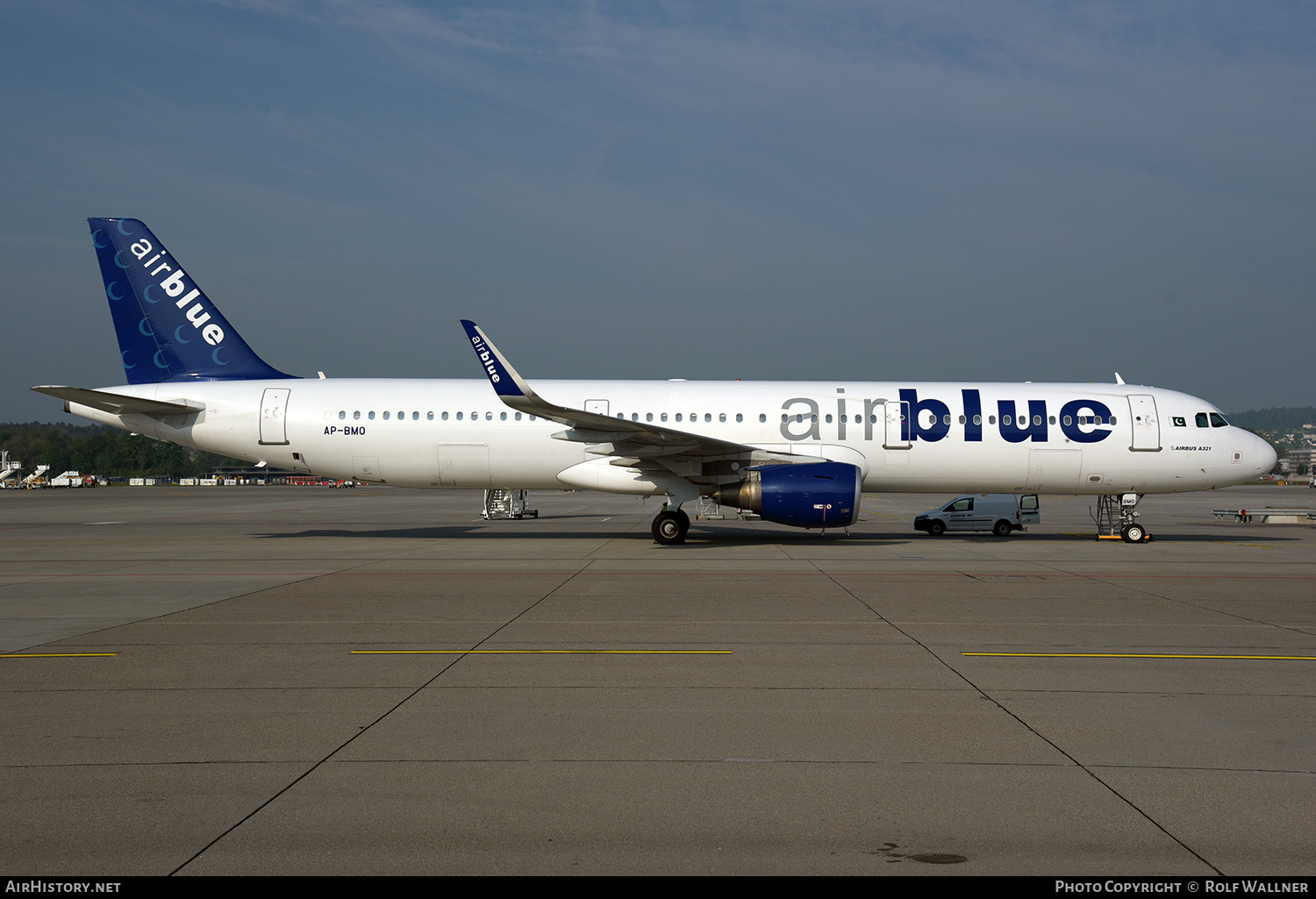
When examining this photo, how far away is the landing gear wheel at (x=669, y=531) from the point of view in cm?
2073

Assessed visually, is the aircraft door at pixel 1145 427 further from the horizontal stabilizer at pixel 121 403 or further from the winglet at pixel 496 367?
the horizontal stabilizer at pixel 121 403

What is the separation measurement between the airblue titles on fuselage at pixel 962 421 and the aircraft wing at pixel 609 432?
1.11 meters

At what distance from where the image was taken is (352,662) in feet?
26.8

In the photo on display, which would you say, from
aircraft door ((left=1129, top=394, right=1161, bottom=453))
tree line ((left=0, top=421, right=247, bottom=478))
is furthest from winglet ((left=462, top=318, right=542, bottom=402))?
tree line ((left=0, top=421, right=247, bottom=478))

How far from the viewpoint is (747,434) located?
2147 cm

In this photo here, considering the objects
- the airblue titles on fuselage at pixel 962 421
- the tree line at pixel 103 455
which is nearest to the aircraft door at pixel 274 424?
the airblue titles on fuselage at pixel 962 421

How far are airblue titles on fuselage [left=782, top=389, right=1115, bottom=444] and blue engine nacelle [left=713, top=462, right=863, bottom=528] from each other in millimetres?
2173

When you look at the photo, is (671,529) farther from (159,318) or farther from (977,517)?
(159,318)

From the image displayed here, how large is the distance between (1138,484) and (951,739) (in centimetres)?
1905

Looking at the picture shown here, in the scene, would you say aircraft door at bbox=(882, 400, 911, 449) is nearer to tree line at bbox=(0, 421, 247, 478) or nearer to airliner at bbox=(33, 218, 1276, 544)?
airliner at bbox=(33, 218, 1276, 544)

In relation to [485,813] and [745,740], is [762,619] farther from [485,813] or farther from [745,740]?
[485,813]

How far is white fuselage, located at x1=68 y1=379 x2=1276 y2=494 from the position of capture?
70.3ft
